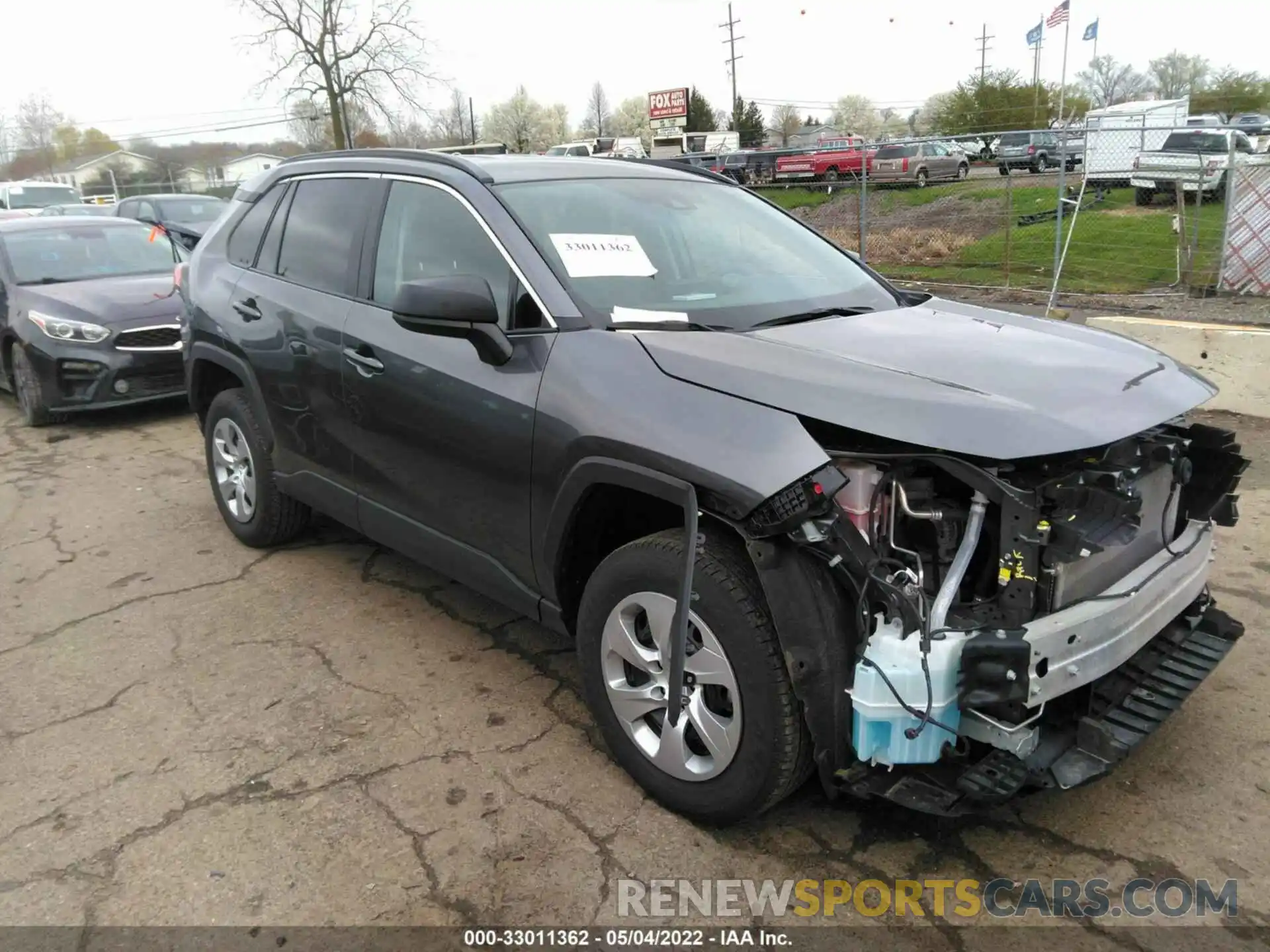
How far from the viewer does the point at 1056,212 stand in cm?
1673

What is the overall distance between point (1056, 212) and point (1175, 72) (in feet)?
251

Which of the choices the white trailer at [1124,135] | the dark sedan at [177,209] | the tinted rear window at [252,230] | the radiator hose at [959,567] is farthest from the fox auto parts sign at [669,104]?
the radiator hose at [959,567]

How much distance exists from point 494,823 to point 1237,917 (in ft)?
6.52

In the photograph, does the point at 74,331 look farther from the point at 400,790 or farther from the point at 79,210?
the point at 79,210

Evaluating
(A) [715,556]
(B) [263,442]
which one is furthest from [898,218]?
(A) [715,556]

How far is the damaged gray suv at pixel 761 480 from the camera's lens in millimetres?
2312

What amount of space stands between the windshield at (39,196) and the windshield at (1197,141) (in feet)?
88.9

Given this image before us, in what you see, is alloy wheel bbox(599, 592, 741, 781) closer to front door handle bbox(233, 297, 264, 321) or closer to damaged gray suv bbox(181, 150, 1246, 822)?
damaged gray suv bbox(181, 150, 1246, 822)

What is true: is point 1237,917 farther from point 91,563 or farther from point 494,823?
point 91,563

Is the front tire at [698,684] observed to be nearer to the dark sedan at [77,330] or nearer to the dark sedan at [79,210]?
the dark sedan at [77,330]

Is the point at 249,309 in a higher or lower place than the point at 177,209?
lower

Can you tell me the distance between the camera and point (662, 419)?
2.60 m

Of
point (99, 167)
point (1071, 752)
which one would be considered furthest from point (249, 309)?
point (99, 167)

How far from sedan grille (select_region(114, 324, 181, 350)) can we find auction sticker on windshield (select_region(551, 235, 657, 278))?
5650mm
